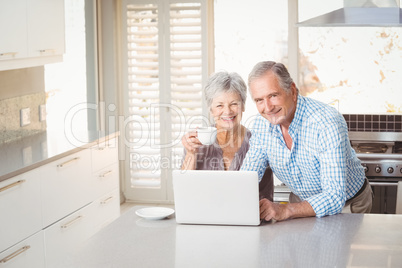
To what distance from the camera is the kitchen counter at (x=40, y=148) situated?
3.15m

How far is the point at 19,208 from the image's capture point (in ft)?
10.2

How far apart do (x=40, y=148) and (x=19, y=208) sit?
0.67 metres

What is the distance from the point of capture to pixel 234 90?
116 inches

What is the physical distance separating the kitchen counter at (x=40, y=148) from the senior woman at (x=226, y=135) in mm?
886

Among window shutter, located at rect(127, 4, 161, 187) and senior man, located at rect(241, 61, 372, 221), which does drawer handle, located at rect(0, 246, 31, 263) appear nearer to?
senior man, located at rect(241, 61, 372, 221)

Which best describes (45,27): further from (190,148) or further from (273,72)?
(273,72)

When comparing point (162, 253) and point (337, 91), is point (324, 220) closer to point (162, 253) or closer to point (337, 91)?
point (162, 253)

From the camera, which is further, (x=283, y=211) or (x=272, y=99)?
(x=272, y=99)

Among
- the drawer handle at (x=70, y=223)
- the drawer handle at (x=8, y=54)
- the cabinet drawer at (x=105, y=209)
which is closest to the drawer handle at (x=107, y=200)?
the cabinet drawer at (x=105, y=209)

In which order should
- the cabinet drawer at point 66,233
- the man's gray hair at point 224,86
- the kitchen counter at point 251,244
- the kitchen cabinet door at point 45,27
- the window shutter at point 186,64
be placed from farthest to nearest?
the window shutter at point 186,64
the kitchen cabinet door at point 45,27
the cabinet drawer at point 66,233
the man's gray hair at point 224,86
the kitchen counter at point 251,244

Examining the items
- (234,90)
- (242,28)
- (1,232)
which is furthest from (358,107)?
(1,232)

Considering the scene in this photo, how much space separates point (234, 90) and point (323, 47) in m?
2.69

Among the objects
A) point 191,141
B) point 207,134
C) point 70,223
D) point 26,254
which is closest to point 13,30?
point 70,223

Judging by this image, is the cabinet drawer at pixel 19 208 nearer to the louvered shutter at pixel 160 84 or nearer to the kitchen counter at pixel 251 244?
the kitchen counter at pixel 251 244
